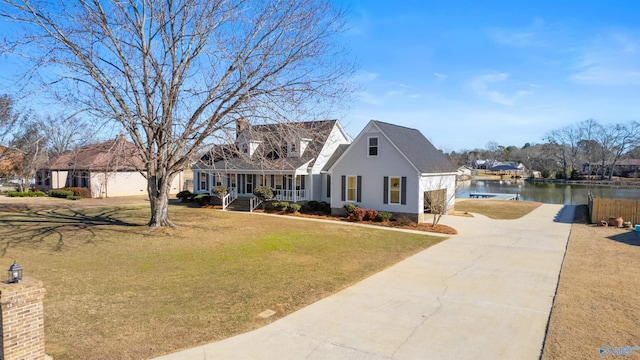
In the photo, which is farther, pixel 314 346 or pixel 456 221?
pixel 456 221

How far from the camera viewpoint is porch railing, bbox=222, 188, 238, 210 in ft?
90.8

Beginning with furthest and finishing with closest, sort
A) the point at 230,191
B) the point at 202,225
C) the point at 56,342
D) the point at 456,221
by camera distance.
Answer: the point at 230,191 < the point at 456,221 < the point at 202,225 < the point at 56,342

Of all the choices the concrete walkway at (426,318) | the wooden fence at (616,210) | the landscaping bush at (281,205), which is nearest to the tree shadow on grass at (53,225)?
the landscaping bush at (281,205)

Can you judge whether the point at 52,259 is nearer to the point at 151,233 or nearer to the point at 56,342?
the point at 151,233

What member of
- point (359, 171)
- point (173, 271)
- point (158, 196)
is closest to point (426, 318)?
point (173, 271)

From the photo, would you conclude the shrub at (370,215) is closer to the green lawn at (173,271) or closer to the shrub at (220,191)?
the green lawn at (173,271)

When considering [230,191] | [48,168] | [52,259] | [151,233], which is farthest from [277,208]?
[48,168]

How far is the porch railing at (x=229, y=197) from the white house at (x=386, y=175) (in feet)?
27.4

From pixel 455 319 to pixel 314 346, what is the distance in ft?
9.84

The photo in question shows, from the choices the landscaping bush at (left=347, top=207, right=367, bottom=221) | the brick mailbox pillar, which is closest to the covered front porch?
the landscaping bush at (left=347, top=207, right=367, bottom=221)

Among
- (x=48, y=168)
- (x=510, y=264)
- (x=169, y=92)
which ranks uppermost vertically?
(x=169, y=92)

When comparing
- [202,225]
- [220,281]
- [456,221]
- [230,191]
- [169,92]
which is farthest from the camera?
[230,191]

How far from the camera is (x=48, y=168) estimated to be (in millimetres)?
38719

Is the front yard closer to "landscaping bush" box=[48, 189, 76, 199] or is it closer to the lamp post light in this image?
the lamp post light
